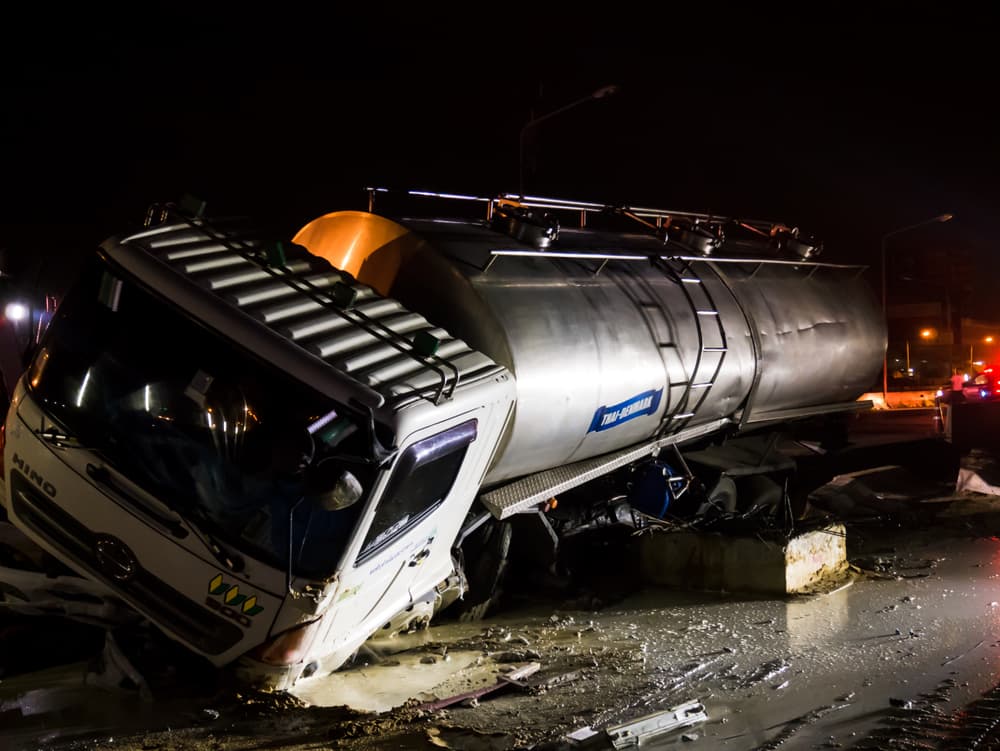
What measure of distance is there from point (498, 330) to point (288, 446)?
217 centimetres

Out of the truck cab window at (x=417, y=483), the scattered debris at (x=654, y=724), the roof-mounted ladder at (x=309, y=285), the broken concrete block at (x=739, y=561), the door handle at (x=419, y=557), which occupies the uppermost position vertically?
the roof-mounted ladder at (x=309, y=285)

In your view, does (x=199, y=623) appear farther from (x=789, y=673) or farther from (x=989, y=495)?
(x=989, y=495)

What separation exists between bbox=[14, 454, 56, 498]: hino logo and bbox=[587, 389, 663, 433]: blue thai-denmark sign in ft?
12.3

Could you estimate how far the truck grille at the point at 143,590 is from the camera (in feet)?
17.1

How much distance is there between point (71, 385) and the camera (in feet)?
17.6

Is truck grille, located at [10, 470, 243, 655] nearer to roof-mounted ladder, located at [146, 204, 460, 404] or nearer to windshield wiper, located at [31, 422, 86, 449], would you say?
windshield wiper, located at [31, 422, 86, 449]

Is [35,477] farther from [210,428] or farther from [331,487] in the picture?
[331,487]

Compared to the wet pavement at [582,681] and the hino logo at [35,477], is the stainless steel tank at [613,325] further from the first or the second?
the hino logo at [35,477]

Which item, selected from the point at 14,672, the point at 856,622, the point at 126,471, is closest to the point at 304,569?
the point at 126,471

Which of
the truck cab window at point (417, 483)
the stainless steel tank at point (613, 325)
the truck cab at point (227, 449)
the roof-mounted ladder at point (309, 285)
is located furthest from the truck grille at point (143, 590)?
the stainless steel tank at point (613, 325)

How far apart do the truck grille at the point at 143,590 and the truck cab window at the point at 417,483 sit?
0.85 meters

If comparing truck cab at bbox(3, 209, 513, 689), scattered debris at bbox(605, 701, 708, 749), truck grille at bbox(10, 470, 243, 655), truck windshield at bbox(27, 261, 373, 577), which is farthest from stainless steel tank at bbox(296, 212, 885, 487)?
truck grille at bbox(10, 470, 243, 655)

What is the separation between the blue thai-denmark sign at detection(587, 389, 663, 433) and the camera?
759cm

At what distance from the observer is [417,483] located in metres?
5.48
